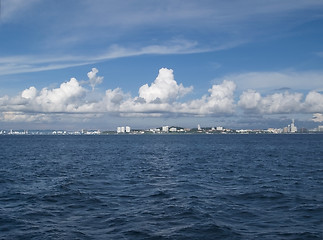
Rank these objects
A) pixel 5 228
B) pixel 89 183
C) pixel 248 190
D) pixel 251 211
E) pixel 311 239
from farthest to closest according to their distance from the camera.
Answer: pixel 89 183
pixel 248 190
pixel 251 211
pixel 5 228
pixel 311 239

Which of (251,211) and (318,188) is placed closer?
(251,211)

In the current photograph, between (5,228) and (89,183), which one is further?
(89,183)

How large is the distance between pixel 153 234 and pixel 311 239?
39.2 feet

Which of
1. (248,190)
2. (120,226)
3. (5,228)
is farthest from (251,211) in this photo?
(5,228)

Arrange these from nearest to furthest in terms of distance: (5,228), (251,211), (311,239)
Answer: (311,239) < (5,228) < (251,211)

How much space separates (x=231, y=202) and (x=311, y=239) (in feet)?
39.3

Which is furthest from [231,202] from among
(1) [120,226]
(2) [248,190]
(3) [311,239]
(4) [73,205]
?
(4) [73,205]

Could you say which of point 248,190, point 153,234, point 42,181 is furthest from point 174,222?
point 42,181

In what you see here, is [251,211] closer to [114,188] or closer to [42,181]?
[114,188]

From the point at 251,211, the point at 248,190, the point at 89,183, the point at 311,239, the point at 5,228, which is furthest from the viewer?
the point at 89,183

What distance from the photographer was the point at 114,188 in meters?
Answer: 43.0

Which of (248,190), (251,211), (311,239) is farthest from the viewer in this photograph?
(248,190)

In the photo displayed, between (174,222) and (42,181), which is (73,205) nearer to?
(174,222)

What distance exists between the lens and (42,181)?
49031 millimetres
